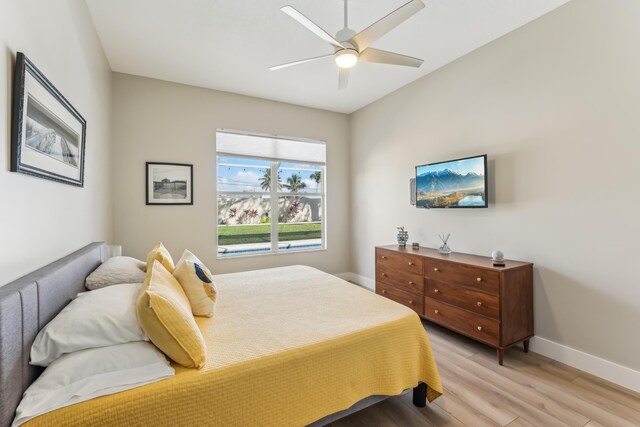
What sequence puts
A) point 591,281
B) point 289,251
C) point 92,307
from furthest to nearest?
point 289,251, point 591,281, point 92,307

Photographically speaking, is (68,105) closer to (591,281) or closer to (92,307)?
(92,307)

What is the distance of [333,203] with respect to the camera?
5.01 m

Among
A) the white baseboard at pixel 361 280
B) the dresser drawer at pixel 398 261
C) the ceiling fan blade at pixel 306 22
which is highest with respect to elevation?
the ceiling fan blade at pixel 306 22

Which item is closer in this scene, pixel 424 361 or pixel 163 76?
pixel 424 361

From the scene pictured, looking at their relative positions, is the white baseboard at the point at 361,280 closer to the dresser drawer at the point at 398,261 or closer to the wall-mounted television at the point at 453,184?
the dresser drawer at the point at 398,261

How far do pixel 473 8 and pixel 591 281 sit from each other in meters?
2.41

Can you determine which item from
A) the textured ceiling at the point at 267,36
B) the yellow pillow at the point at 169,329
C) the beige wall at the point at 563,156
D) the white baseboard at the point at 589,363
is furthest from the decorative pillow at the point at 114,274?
the white baseboard at the point at 589,363

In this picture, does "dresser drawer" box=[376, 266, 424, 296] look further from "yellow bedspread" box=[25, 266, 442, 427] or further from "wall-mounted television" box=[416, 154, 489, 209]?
"yellow bedspread" box=[25, 266, 442, 427]

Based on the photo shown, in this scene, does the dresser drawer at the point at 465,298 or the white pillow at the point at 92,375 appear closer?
the white pillow at the point at 92,375

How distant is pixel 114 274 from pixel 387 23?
7.93ft

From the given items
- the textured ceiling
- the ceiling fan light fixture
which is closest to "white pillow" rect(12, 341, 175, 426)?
Result: the ceiling fan light fixture

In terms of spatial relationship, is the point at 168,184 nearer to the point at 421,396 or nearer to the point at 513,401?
the point at 421,396

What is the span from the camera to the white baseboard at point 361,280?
4605 millimetres

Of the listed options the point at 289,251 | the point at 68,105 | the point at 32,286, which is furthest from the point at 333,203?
the point at 32,286
